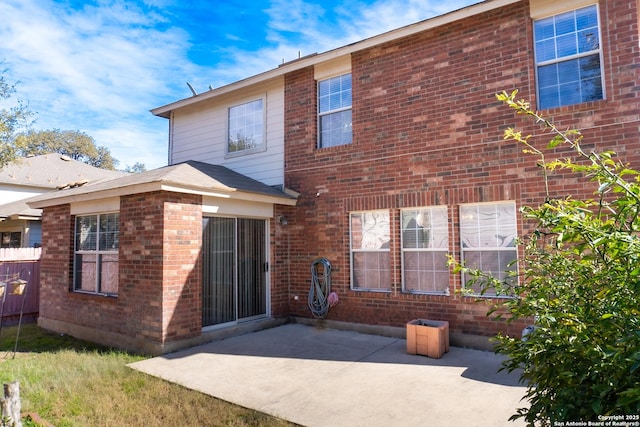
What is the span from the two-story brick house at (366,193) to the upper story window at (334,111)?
3 cm

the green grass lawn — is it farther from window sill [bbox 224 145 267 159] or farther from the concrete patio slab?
window sill [bbox 224 145 267 159]

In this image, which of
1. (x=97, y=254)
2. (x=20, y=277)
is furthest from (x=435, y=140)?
(x=20, y=277)

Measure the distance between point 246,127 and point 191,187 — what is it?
12.8 ft

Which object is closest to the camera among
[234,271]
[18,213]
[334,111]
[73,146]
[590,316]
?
[590,316]

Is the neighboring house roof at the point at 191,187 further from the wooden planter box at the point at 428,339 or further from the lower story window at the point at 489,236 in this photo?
the wooden planter box at the point at 428,339

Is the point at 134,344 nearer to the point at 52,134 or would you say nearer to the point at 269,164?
the point at 269,164

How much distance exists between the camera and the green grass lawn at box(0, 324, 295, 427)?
4.44 m

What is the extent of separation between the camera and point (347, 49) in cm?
867

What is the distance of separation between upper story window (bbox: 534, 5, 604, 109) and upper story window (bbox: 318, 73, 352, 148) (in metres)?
3.90

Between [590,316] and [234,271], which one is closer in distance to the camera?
[590,316]

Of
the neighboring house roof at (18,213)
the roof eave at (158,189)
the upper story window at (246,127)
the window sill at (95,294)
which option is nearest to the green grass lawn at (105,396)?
the window sill at (95,294)

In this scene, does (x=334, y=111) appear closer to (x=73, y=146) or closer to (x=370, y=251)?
(x=370, y=251)

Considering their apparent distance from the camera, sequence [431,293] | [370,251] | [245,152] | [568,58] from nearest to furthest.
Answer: [568,58], [431,293], [370,251], [245,152]

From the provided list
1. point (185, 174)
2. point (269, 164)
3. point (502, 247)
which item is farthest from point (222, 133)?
point (502, 247)
